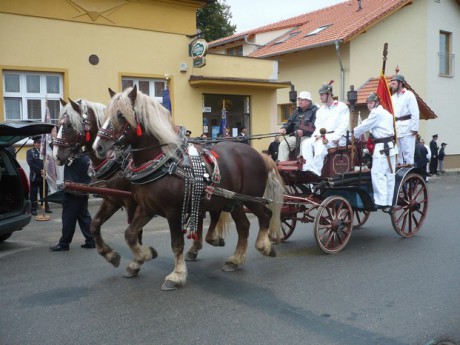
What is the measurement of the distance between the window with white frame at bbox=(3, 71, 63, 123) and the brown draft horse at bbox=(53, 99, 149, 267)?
7282 mm

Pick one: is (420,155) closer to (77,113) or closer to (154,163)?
(77,113)

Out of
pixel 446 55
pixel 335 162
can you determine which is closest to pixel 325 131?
pixel 335 162

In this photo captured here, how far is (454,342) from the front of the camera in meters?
3.98

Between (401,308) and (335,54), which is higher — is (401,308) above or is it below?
below

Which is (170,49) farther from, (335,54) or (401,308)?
(401,308)

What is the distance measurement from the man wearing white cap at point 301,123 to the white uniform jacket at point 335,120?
0.41 ft

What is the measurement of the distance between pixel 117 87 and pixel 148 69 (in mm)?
1147

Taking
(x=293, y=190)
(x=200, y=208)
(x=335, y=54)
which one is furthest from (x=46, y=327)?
(x=335, y=54)

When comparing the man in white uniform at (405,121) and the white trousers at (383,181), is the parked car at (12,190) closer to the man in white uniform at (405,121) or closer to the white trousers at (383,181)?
the white trousers at (383,181)

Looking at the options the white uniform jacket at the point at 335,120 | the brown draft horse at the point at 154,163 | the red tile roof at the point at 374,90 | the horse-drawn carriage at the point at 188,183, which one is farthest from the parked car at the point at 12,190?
the red tile roof at the point at 374,90

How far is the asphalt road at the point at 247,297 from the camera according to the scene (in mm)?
4164

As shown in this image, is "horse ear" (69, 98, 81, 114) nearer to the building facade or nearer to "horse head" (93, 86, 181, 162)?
"horse head" (93, 86, 181, 162)

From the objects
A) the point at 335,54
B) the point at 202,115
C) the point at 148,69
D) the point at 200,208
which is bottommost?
the point at 200,208

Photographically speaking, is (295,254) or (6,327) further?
(295,254)
